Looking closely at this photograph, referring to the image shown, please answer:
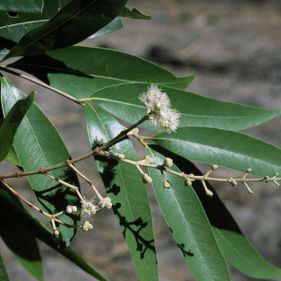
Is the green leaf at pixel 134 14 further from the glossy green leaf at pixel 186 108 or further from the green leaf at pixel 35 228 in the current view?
the green leaf at pixel 35 228

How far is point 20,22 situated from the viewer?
827 mm

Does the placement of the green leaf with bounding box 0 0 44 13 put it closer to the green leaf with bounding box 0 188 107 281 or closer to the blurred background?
the green leaf with bounding box 0 188 107 281

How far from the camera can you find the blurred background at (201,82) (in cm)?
280

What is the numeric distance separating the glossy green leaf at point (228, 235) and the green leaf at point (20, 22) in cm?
20

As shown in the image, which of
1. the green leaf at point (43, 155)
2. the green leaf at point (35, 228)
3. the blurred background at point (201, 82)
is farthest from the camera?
the blurred background at point (201, 82)

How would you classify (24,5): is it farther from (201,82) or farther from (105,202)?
(201,82)

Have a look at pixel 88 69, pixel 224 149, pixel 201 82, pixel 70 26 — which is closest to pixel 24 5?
pixel 70 26

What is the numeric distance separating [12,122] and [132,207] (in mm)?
190

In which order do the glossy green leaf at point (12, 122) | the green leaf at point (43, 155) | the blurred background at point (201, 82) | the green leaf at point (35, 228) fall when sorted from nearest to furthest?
the glossy green leaf at point (12, 122)
the green leaf at point (43, 155)
the green leaf at point (35, 228)
the blurred background at point (201, 82)

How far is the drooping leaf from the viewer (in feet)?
2.80

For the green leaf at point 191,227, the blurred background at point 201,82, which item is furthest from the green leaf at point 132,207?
the blurred background at point 201,82

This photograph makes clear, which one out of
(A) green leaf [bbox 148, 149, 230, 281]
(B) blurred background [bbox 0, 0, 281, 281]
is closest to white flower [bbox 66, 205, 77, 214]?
(A) green leaf [bbox 148, 149, 230, 281]

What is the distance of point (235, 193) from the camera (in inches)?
127

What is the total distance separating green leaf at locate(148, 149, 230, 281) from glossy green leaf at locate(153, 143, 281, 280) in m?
0.04
